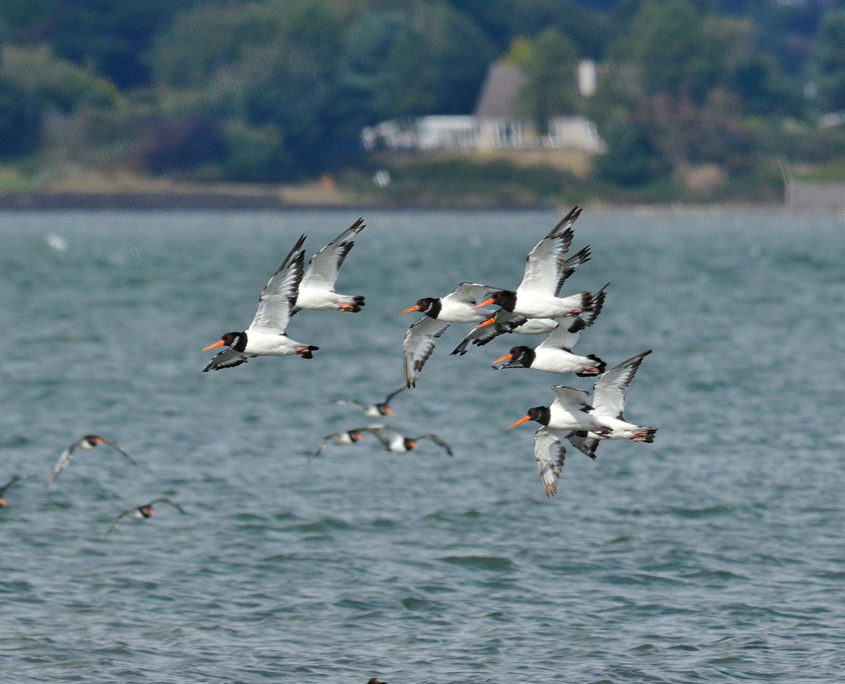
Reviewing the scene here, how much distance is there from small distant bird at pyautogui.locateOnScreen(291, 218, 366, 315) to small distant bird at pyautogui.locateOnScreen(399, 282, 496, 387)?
1367mm

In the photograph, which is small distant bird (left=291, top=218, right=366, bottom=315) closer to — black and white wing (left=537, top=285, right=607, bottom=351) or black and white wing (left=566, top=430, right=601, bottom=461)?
black and white wing (left=537, top=285, right=607, bottom=351)

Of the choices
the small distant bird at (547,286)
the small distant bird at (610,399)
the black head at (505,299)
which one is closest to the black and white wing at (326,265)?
the black head at (505,299)

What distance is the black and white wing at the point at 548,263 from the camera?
22.8 meters

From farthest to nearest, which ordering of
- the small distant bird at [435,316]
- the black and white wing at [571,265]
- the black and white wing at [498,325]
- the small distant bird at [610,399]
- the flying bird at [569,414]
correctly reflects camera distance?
the small distant bird at [435,316], the flying bird at [569,414], the small distant bird at [610,399], the black and white wing at [498,325], the black and white wing at [571,265]

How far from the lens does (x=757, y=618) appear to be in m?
32.8

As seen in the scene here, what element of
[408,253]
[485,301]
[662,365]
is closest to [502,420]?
[662,365]

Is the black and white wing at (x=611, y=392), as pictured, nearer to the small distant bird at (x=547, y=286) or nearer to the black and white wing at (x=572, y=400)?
the black and white wing at (x=572, y=400)

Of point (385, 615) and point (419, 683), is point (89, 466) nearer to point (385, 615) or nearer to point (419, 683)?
point (385, 615)

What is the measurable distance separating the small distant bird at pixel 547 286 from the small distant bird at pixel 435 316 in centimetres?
123

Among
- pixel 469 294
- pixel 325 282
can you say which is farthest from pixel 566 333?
pixel 325 282

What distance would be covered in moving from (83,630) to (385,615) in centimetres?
579

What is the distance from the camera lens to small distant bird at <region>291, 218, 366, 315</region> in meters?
23.2

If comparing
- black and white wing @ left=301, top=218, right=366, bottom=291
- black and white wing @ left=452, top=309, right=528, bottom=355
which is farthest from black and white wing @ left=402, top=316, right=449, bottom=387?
black and white wing @ left=301, top=218, right=366, bottom=291

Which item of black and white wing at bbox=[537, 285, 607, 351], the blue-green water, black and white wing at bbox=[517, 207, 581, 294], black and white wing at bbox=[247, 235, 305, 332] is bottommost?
the blue-green water
